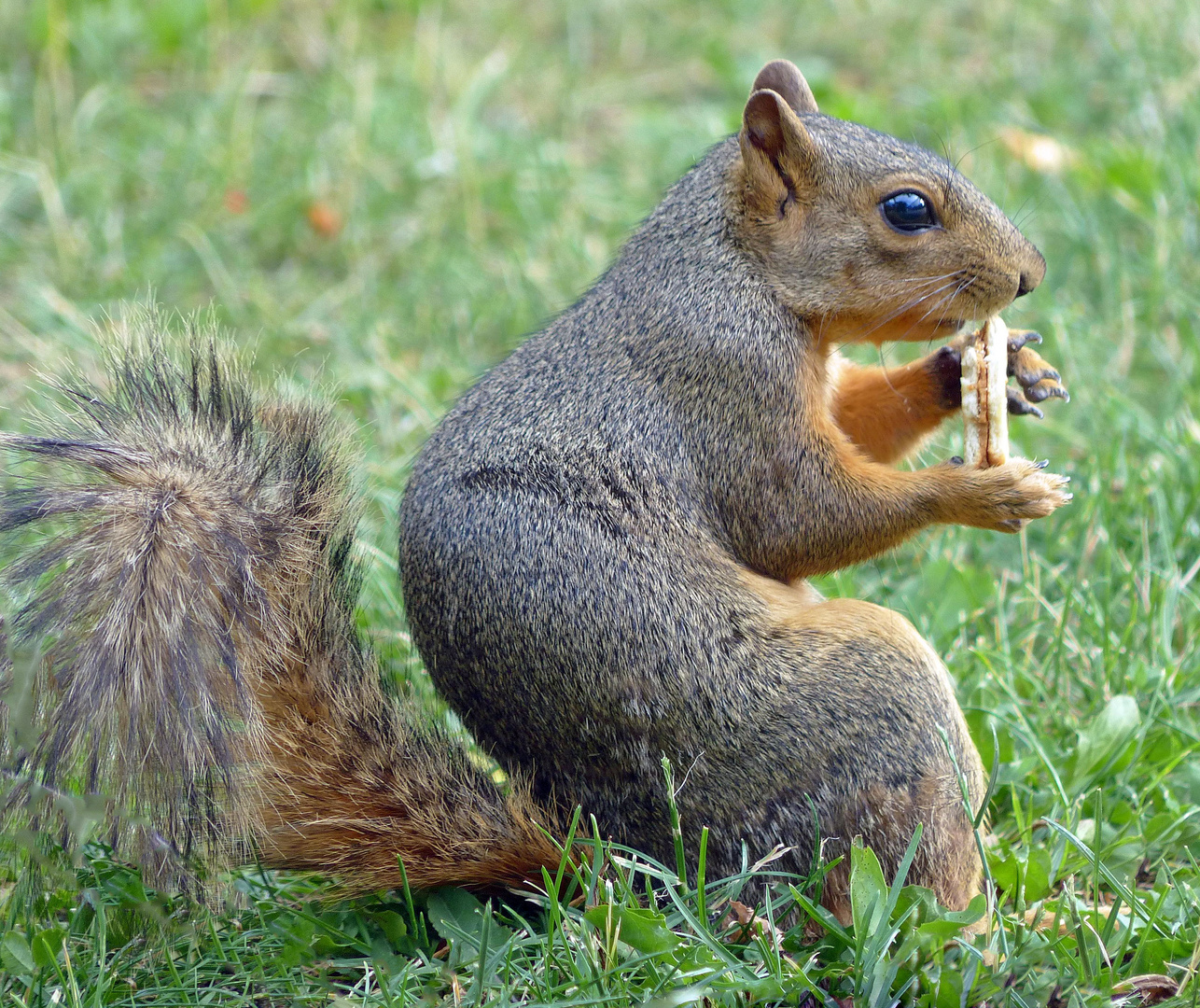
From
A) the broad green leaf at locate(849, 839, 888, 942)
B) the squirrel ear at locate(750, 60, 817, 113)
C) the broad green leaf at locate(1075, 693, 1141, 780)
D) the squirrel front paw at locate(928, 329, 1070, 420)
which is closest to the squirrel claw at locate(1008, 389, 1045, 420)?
the squirrel front paw at locate(928, 329, 1070, 420)

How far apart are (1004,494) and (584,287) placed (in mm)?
1920

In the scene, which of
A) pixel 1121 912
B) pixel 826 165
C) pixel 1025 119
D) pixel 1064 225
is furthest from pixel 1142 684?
pixel 1025 119

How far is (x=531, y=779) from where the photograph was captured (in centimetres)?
198

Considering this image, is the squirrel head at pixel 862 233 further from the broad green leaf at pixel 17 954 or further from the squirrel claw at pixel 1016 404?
the broad green leaf at pixel 17 954

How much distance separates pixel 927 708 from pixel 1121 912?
0.44m

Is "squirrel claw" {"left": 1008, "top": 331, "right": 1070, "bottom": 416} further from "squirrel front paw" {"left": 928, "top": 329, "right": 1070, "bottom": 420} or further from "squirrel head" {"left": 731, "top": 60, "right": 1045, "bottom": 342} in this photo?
"squirrel head" {"left": 731, "top": 60, "right": 1045, "bottom": 342}

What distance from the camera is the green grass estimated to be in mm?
1847

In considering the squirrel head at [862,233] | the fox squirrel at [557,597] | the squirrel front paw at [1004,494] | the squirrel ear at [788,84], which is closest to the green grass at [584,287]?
the fox squirrel at [557,597]

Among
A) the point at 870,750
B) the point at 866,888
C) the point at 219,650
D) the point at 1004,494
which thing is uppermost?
the point at 1004,494

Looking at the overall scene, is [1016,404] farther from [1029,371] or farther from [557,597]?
[557,597]

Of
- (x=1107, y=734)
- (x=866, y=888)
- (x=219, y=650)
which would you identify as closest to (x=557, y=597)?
(x=219, y=650)

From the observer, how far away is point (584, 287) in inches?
151

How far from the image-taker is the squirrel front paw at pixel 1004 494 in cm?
214

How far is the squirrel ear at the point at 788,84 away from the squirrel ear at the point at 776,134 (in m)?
0.29
